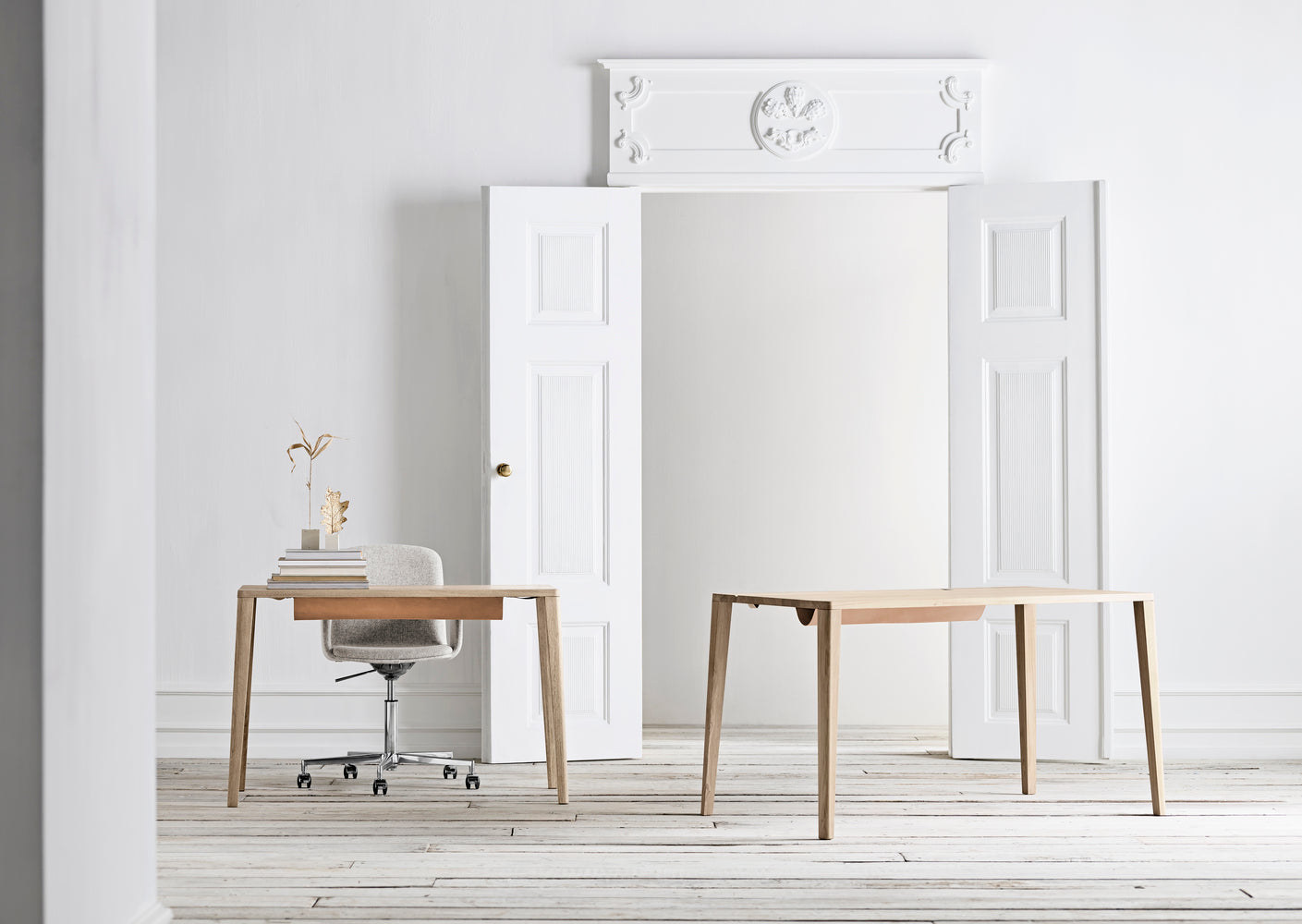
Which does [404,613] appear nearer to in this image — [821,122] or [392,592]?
[392,592]

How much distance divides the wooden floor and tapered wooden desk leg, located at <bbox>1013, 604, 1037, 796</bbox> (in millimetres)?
115

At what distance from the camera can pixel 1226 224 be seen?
4.86 m

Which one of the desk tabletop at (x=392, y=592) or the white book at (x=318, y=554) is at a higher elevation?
the white book at (x=318, y=554)

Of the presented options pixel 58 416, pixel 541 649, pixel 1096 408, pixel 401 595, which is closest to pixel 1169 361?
pixel 1096 408

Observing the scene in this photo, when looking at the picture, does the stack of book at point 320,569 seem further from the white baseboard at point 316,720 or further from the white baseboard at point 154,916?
the white baseboard at point 154,916

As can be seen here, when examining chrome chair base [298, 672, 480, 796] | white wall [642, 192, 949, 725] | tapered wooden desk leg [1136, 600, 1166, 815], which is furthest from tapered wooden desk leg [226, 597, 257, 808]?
tapered wooden desk leg [1136, 600, 1166, 815]

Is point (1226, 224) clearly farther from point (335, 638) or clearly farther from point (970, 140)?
point (335, 638)

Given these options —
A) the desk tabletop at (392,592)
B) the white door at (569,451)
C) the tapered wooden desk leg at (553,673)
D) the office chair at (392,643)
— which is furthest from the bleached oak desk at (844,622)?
the white door at (569,451)

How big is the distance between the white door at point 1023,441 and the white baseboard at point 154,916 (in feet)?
10.3

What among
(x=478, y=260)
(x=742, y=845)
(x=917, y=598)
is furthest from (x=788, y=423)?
(x=742, y=845)

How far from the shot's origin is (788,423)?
5.71 meters

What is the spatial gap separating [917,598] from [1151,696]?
828 millimetres

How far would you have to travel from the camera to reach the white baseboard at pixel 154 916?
2283 millimetres

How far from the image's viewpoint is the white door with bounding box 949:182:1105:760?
15.3 ft
